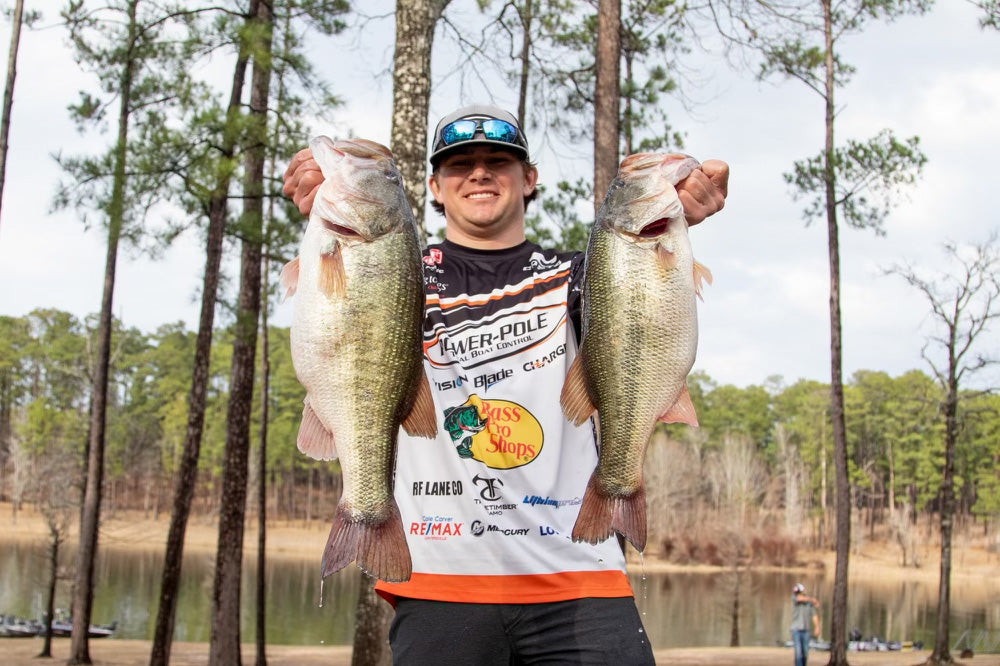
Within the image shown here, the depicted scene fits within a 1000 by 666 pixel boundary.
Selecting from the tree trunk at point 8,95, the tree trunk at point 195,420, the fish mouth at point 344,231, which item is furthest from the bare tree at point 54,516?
the fish mouth at point 344,231

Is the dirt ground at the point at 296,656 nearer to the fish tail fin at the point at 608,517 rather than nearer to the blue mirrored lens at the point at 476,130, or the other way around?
the fish tail fin at the point at 608,517

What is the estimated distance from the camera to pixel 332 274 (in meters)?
2.26

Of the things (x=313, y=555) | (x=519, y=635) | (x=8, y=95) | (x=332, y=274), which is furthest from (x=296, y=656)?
(x=313, y=555)

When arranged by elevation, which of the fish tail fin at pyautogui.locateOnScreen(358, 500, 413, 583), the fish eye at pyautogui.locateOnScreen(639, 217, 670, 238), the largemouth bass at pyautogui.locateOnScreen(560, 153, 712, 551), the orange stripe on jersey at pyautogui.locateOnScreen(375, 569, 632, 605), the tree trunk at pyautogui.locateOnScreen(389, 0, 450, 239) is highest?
the tree trunk at pyautogui.locateOnScreen(389, 0, 450, 239)

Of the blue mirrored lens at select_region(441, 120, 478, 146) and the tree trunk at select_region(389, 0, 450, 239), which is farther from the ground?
the tree trunk at select_region(389, 0, 450, 239)

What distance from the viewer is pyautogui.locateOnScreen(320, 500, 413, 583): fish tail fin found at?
2.10 meters

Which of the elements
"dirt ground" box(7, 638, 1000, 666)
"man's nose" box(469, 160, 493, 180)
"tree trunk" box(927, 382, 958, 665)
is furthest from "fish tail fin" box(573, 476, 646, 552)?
"tree trunk" box(927, 382, 958, 665)

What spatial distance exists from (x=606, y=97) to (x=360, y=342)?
6.73 meters

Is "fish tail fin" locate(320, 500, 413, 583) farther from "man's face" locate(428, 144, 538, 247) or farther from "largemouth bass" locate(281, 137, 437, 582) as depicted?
"man's face" locate(428, 144, 538, 247)

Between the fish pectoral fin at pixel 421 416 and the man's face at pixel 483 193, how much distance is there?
1.89 ft

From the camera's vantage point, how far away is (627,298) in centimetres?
233

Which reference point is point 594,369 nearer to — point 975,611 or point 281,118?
point 281,118

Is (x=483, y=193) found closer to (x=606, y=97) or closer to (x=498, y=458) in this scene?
(x=498, y=458)

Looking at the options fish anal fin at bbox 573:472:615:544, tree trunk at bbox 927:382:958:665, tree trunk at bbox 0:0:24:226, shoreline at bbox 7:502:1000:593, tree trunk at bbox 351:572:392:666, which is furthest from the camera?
shoreline at bbox 7:502:1000:593
